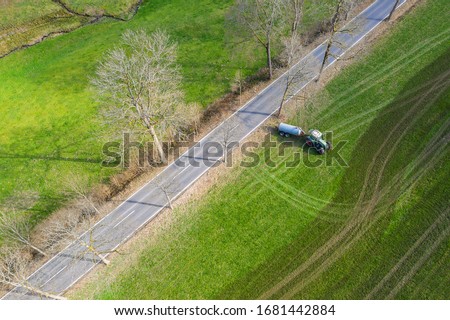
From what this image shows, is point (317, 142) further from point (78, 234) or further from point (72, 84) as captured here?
point (72, 84)

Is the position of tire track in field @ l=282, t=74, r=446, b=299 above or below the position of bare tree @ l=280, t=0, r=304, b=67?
below

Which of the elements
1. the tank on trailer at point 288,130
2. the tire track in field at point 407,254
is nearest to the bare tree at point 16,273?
the tire track in field at point 407,254

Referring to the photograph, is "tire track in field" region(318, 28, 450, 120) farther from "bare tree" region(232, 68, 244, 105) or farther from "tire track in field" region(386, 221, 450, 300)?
"tire track in field" region(386, 221, 450, 300)

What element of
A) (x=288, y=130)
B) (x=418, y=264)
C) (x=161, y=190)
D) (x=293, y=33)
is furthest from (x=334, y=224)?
(x=293, y=33)

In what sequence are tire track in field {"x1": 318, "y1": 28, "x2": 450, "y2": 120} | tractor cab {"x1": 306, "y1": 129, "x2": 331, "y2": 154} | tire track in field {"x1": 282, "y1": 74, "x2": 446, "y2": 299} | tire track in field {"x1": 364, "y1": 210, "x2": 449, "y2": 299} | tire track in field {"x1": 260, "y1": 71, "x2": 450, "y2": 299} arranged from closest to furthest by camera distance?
tire track in field {"x1": 364, "y1": 210, "x2": 449, "y2": 299}, tire track in field {"x1": 260, "y1": 71, "x2": 450, "y2": 299}, tire track in field {"x1": 282, "y1": 74, "x2": 446, "y2": 299}, tractor cab {"x1": 306, "y1": 129, "x2": 331, "y2": 154}, tire track in field {"x1": 318, "y1": 28, "x2": 450, "y2": 120}

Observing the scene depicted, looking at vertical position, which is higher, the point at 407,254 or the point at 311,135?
the point at 311,135

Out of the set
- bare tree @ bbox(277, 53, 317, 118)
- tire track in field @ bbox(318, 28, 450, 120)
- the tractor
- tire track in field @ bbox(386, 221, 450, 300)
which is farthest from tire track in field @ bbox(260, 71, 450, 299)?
bare tree @ bbox(277, 53, 317, 118)
